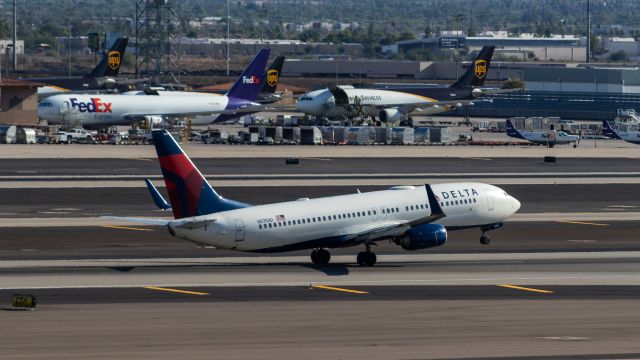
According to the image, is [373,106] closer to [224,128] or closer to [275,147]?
[224,128]

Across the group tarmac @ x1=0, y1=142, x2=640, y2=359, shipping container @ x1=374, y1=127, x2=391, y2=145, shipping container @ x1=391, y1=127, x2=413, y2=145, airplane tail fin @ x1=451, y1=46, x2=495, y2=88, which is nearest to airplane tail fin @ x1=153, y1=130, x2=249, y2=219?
tarmac @ x1=0, y1=142, x2=640, y2=359

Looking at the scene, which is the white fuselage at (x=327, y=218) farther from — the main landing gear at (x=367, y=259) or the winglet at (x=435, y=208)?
the main landing gear at (x=367, y=259)

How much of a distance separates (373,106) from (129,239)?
4202 inches

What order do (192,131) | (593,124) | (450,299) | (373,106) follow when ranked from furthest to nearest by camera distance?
(593,124)
(373,106)
(192,131)
(450,299)

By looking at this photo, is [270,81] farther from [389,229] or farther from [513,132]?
[389,229]

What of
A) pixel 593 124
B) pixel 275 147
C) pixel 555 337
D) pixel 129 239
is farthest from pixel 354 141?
pixel 555 337

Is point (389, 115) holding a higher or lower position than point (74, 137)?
higher

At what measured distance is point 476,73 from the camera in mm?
186125

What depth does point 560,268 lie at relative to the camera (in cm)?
6462

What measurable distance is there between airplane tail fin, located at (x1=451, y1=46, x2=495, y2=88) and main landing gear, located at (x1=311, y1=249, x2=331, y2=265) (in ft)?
404

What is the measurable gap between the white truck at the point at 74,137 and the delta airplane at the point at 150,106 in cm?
601

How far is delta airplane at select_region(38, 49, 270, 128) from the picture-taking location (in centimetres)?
15662

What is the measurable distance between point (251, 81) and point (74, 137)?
25349 mm

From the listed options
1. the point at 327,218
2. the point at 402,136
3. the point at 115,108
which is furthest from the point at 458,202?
the point at 115,108
